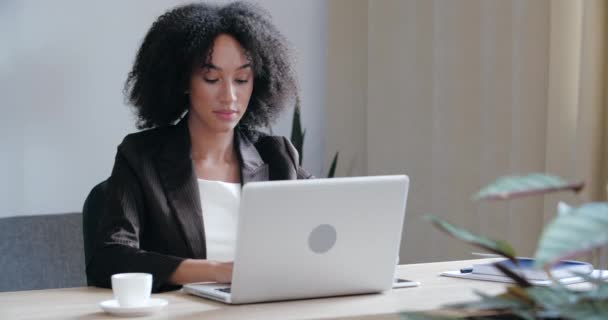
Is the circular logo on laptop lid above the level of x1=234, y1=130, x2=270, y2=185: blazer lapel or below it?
below

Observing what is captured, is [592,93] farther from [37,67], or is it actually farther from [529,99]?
[37,67]

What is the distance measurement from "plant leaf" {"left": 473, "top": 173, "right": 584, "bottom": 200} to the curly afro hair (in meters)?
2.01

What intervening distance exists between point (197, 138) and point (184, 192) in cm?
23

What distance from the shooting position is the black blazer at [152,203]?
2.22 metres

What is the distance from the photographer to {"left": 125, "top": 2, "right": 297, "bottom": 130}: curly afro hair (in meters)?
2.55

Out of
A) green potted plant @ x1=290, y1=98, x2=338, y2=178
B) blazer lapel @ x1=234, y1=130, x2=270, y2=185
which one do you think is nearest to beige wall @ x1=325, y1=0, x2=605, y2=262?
green potted plant @ x1=290, y1=98, x2=338, y2=178

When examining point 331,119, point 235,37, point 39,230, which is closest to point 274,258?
point 235,37

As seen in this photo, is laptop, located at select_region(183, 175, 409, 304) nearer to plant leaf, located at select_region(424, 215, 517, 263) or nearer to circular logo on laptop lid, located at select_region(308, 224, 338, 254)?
circular logo on laptop lid, located at select_region(308, 224, 338, 254)

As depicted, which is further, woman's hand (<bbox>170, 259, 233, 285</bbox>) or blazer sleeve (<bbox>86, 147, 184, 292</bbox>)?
blazer sleeve (<bbox>86, 147, 184, 292</bbox>)

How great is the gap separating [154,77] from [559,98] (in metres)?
1.26

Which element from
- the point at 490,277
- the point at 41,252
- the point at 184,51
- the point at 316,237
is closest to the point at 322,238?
the point at 316,237

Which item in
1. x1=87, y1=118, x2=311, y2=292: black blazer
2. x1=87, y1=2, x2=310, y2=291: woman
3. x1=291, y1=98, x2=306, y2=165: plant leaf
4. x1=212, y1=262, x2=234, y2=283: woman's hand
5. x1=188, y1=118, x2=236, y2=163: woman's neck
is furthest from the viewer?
x1=291, y1=98, x2=306, y2=165: plant leaf

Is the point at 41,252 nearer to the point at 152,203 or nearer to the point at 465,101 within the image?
the point at 152,203

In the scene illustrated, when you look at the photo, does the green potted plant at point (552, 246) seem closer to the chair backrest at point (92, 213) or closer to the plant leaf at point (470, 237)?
the plant leaf at point (470, 237)
